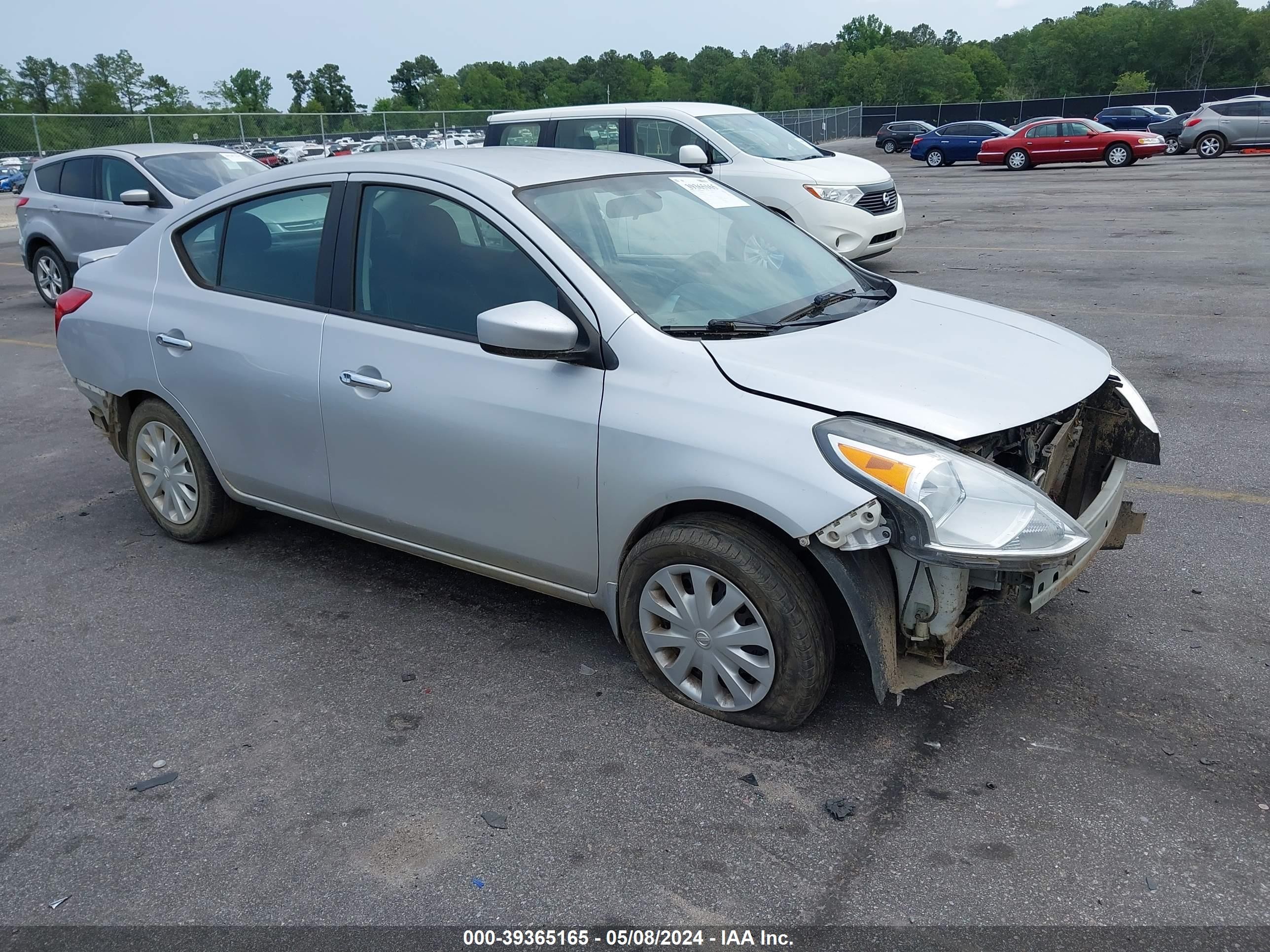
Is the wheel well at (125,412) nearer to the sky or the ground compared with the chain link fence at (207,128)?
nearer to the ground

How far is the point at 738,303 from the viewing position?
3764mm

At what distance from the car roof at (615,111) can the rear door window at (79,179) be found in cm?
450

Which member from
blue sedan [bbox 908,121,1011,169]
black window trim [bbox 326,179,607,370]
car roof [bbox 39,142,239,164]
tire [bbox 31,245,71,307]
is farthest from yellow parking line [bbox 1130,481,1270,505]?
blue sedan [bbox 908,121,1011,169]

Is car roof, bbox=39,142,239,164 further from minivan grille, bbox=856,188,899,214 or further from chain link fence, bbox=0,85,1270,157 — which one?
minivan grille, bbox=856,188,899,214

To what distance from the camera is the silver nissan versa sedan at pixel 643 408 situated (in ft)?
10.0

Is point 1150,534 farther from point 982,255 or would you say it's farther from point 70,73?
point 70,73

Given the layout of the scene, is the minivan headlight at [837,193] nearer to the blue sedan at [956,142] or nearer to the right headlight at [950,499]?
the right headlight at [950,499]

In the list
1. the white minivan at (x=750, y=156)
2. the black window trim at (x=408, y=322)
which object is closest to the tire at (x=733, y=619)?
the black window trim at (x=408, y=322)

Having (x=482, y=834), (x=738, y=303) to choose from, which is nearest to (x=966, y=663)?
(x=738, y=303)

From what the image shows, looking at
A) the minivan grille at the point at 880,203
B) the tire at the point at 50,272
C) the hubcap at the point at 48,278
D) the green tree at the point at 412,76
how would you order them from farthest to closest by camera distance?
the green tree at the point at 412,76 → the hubcap at the point at 48,278 → the tire at the point at 50,272 → the minivan grille at the point at 880,203

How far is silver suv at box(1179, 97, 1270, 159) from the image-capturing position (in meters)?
31.1

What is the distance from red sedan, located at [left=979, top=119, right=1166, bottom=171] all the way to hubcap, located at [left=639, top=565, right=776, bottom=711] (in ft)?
103

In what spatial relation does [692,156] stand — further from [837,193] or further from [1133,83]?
[1133,83]

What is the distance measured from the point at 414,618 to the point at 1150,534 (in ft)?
10.9
